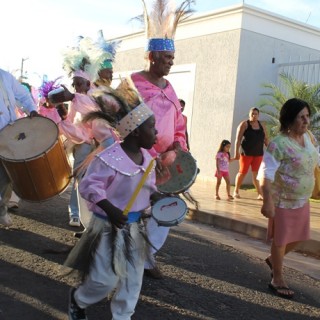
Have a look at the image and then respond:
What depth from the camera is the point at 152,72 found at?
171 inches

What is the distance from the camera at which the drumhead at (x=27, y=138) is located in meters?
4.70

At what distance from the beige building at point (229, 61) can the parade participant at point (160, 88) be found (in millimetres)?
7210

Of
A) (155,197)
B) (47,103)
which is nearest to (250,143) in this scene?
(47,103)

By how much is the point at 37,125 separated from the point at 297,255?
3524mm

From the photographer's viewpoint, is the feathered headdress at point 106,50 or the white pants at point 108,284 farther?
the feathered headdress at point 106,50

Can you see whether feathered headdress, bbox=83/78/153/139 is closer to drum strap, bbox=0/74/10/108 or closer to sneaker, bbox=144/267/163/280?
sneaker, bbox=144/267/163/280

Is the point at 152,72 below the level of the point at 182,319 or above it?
above

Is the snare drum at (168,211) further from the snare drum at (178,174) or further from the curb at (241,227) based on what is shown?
the curb at (241,227)

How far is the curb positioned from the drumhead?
137 inches

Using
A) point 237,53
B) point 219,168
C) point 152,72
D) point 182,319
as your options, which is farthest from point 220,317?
point 237,53

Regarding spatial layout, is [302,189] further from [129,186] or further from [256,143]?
[256,143]

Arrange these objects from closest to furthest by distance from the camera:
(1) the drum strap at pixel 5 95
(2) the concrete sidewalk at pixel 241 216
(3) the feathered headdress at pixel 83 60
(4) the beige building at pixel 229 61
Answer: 1. (1) the drum strap at pixel 5 95
2. (3) the feathered headdress at pixel 83 60
3. (2) the concrete sidewalk at pixel 241 216
4. (4) the beige building at pixel 229 61

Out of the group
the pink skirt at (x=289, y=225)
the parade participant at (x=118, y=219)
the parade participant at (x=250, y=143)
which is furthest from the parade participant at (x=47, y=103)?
the parade participant at (x=250, y=143)

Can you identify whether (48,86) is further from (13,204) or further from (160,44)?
(160,44)
